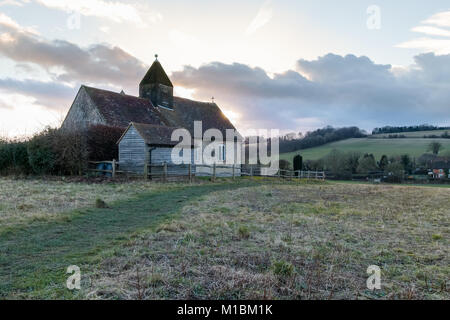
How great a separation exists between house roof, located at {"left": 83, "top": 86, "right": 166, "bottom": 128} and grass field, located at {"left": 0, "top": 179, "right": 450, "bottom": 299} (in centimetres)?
1851

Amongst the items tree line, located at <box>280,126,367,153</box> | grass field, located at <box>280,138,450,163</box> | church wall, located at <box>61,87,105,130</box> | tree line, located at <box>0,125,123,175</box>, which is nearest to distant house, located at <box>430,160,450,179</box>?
grass field, located at <box>280,138,450,163</box>

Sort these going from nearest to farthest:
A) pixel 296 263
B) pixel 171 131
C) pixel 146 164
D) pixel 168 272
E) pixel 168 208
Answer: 1. pixel 168 272
2. pixel 296 263
3. pixel 168 208
4. pixel 146 164
5. pixel 171 131

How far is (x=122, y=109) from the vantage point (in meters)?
28.4

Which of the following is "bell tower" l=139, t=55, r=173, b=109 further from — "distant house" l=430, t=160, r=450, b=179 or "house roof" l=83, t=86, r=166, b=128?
"distant house" l=430, t=160, r=450, b=179

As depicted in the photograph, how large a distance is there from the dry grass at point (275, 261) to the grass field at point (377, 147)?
59169 millimetres

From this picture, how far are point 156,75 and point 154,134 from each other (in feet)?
37.8

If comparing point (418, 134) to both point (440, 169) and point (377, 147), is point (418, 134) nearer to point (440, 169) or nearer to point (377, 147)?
point (377, 147)

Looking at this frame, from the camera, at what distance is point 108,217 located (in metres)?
8.87

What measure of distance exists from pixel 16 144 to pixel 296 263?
2437 cm

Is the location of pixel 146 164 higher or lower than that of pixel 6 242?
higher

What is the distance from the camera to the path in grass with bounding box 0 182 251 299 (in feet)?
12.9
